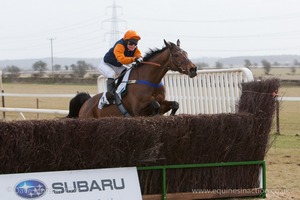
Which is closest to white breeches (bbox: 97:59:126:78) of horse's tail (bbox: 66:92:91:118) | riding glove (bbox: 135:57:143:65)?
riding glove (bbox: 135:57:143:65)

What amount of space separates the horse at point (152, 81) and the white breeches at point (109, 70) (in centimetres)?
52

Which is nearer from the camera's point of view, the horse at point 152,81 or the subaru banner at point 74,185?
the subaru banner at point 74,185

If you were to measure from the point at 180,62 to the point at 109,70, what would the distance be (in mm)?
1369

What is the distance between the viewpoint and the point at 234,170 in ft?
19.0

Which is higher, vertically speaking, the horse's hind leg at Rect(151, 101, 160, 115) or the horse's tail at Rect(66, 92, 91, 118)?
the horse's hind leg at Rect(151, 101, 160, 115)

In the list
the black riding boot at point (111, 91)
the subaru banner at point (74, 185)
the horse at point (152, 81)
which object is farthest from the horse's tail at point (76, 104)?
the subaru banner at point (74, 185)

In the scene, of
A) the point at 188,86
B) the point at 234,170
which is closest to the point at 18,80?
the point at 188,86

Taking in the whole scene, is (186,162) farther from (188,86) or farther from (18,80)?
(18,80)

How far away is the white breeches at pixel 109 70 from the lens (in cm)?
809

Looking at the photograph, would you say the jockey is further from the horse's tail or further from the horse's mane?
the horse's tail

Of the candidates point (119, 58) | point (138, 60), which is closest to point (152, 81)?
point (138, 60)

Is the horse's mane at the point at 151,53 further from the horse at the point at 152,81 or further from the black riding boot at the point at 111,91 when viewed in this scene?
the black riding boot at the point at 111,91

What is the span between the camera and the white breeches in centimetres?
809

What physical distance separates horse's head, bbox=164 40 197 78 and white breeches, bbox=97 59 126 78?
1066 mm
